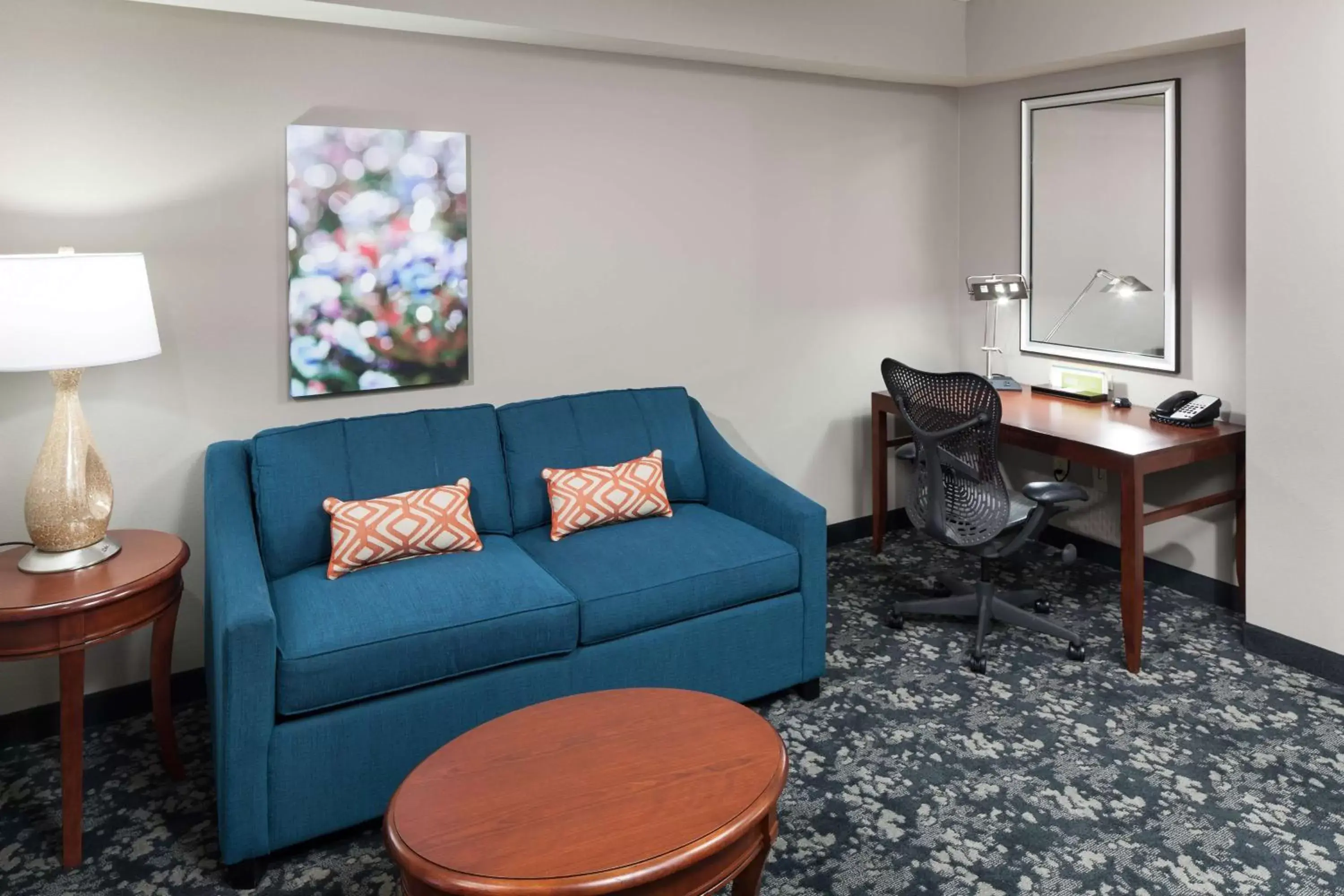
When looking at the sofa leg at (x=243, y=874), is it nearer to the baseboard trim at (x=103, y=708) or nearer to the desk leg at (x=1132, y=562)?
the baseboard trim at (x=103, y=708)

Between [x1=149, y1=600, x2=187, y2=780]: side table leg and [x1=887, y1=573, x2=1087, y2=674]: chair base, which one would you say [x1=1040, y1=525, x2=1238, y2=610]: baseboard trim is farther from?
[x1=149, y1=600, x2=187, y2=780]: side table leg

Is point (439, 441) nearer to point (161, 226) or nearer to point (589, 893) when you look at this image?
point (161, 226)

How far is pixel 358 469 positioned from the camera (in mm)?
2814

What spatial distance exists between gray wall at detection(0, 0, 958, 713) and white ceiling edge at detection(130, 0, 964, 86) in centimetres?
5

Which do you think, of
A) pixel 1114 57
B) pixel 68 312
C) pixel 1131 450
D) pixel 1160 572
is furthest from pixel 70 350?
pixel 1160 572

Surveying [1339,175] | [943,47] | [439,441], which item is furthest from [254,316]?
[1339,175]

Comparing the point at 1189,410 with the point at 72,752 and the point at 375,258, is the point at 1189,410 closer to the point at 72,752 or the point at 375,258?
the point at 375,258

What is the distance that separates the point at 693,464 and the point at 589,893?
194 cm

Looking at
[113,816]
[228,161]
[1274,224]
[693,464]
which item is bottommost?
[113,816]

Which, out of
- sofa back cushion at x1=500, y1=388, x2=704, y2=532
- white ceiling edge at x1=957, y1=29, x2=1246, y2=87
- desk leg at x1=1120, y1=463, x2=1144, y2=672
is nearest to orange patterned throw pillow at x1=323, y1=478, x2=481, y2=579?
sofa back cushion at x1=500, y1=388, x2=704, y2=532

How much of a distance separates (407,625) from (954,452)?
171cm

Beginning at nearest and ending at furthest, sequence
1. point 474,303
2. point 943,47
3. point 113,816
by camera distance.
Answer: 1. point 113,816
2. point 474,303
3. point 943,47

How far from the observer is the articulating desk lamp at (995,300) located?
12.4ft

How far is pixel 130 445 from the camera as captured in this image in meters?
2.80
